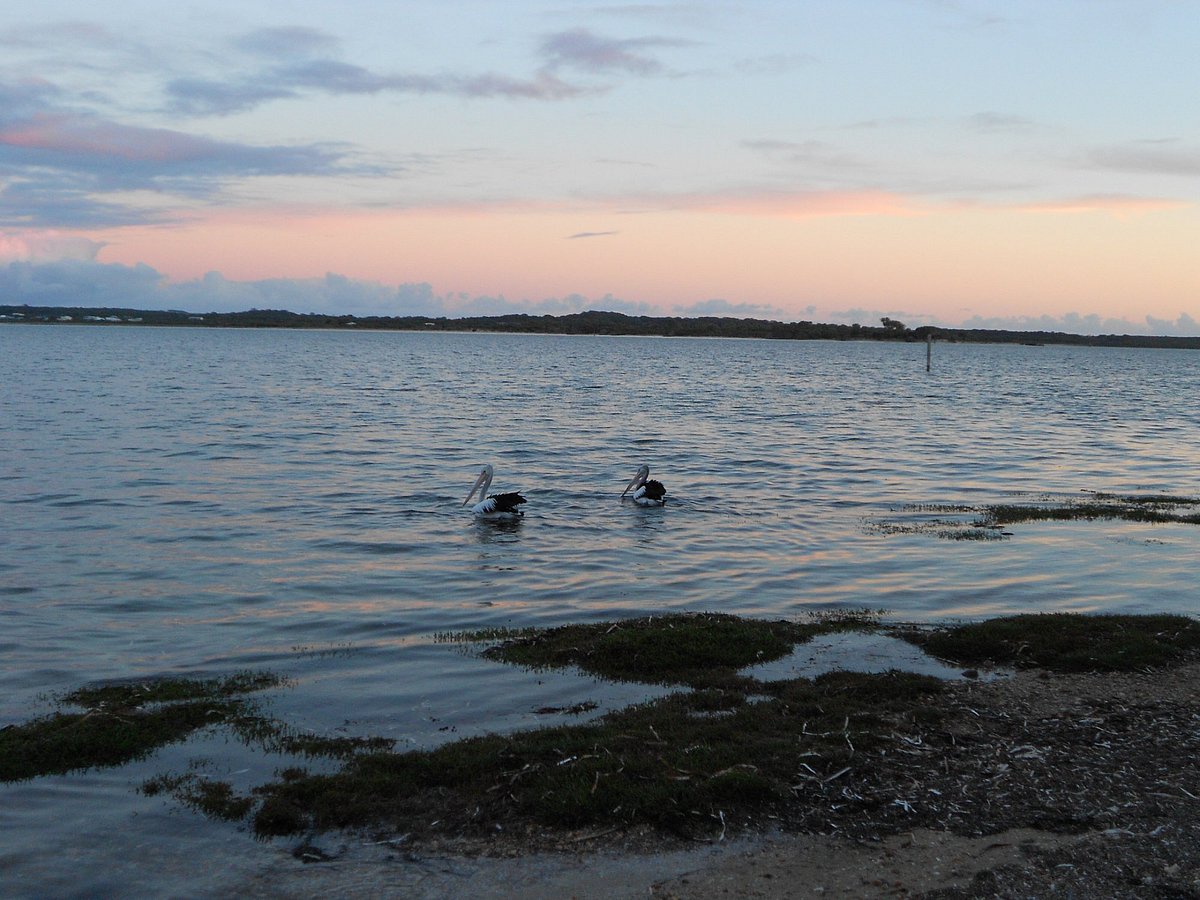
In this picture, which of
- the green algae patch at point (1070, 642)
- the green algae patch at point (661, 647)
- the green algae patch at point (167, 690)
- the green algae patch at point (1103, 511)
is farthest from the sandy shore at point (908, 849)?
the green algae patch at point (1103, 511)

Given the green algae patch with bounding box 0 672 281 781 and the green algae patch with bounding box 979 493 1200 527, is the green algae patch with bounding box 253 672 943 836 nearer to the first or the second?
the green algae patch with bounding box 0 672 281 781

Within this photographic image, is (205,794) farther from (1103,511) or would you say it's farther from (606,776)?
(1103,511)

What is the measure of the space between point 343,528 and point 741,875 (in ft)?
51.3

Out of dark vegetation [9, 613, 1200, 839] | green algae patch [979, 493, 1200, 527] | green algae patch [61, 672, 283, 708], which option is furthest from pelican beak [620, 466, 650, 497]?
green algae patch [61, 672, 283, 708]

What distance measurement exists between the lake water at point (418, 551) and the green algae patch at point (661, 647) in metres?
0.55

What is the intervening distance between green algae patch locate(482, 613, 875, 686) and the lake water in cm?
55

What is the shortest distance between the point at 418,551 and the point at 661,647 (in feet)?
27.5

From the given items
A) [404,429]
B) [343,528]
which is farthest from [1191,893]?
[404,429]

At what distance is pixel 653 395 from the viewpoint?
6638cm

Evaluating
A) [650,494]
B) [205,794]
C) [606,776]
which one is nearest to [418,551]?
[650,494]

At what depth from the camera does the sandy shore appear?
278 inches

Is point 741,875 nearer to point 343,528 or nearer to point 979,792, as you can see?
point 979,792

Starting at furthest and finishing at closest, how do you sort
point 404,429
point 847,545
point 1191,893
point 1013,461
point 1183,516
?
point 404,429
point 1013,461
point 1183,516
point 847,545
point 1191,893

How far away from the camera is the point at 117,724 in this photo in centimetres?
1002
